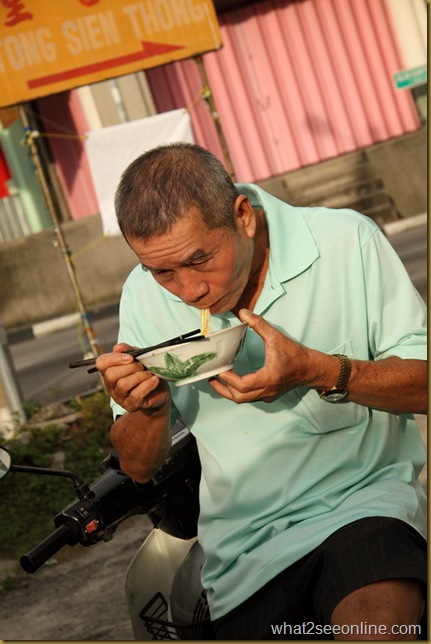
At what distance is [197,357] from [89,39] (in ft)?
21.9

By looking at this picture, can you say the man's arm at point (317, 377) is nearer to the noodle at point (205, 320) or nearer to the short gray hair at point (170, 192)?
the noodle at point (205, 320)

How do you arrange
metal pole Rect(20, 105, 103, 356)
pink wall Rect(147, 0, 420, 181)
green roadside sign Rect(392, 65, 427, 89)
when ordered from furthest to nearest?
1. pink wall Rect(147, 0, 420, 181)
2. green roadside sign Rect(392, 65, 427, 89)
3. metal pole Rect(20, 105, 103, 356)

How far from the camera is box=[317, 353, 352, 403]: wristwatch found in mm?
2793

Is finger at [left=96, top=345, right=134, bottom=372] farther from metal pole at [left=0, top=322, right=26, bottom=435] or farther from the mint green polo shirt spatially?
metal pole at [left=0, top=322, right=26, bottom=435]

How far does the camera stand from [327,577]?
8.70ft

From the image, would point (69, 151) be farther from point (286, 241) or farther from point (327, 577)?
point (327, 577)

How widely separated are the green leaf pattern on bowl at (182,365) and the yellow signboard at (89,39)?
6537 mm

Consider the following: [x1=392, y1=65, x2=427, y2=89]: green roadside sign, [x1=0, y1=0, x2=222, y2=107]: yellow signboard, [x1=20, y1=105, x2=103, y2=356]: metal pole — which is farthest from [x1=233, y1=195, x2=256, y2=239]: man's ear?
[x1=392, y1=65, x2=427, y2=89]: green roadside sign

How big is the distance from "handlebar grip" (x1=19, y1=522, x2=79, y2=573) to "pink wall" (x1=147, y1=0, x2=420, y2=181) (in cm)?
1500

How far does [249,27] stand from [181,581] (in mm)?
15746

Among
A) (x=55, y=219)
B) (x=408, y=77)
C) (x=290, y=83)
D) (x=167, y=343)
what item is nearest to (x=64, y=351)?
(x=55, y=219)

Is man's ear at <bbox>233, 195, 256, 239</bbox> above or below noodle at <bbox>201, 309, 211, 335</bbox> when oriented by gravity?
above

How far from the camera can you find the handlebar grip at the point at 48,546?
2.86 metres

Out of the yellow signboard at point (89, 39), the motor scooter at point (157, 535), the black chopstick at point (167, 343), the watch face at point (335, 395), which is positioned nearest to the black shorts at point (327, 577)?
the motor scooter at point (157, 535)
